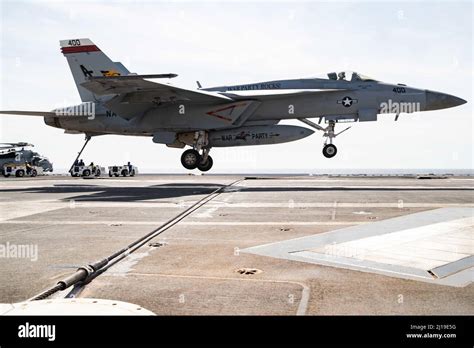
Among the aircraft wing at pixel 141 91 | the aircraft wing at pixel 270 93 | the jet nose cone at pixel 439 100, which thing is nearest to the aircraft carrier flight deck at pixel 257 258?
the aircraft wing at pixel 141 91

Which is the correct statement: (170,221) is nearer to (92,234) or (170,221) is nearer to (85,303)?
(92,234)

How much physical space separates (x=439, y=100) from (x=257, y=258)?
1926cm

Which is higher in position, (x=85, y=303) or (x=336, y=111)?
(x=336, y=111)

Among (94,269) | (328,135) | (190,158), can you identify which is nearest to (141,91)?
(190,158)

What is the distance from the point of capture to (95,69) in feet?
81.3

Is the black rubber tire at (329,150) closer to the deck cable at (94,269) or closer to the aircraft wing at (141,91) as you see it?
the aircraft wing at (141,91)

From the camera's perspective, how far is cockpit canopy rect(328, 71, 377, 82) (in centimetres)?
2150

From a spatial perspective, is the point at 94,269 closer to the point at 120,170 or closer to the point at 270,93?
the point at 270,93

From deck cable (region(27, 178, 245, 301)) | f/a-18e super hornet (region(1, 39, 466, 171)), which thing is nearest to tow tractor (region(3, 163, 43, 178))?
f/a-18e super hornet (region(1, 39, 466, 171))

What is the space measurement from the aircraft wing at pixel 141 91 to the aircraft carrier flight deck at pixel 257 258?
353 inches

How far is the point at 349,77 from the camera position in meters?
21.5

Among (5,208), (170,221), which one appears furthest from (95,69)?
(170,221)

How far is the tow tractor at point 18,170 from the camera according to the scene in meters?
42.6
